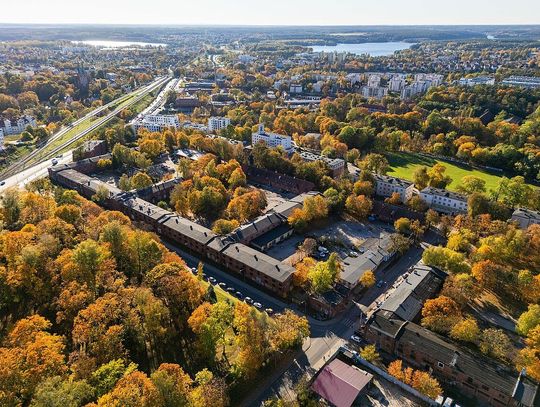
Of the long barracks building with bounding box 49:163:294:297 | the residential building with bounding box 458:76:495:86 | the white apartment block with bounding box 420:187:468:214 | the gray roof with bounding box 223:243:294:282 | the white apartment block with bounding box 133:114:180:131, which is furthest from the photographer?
the residential building with bounding box 458:76:495:86

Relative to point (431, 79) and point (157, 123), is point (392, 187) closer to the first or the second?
point (157, 123)

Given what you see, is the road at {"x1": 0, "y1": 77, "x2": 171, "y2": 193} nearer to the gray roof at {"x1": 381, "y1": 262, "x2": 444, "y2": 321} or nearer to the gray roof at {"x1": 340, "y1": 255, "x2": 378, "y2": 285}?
the gray roof at {"x1": 340, "y1": 255, "x2": 378, "y2": 285}

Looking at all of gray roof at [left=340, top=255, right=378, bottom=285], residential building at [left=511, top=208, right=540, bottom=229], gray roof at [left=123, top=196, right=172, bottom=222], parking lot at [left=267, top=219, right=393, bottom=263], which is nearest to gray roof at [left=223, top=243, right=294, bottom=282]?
parking lot at [left=267, top=219, right=393, bottom=263]

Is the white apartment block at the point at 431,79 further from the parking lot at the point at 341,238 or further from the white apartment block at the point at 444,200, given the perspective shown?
the parking lot at the point at 341,238

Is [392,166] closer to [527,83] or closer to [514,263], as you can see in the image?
[514,263]

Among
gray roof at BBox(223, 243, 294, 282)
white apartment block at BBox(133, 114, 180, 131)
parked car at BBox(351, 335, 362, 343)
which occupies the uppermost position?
gray roof at BBox(223, 243, 294, 282)

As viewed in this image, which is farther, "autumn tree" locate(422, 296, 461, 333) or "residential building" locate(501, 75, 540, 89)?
"residential building" locate(501, 75, 540, 89)

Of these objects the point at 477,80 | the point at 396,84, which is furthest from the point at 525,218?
the point at 477,80
